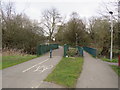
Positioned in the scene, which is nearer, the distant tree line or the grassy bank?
the grassy bank

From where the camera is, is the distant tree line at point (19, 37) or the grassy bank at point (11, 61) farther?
the distant tree line at point (19, 37)

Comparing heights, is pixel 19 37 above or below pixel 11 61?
above

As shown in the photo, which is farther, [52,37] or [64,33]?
[52,37]

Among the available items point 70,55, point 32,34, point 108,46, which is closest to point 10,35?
point 32,34

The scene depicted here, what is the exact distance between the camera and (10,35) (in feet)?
80.8

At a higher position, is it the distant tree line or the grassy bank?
the distant tree line

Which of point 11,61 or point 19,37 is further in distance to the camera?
point 19,37

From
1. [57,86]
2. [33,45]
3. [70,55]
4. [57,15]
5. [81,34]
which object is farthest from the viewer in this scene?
[57,15]

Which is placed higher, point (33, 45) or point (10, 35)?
point (10, 35)

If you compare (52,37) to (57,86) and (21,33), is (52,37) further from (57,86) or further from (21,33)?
(57,86)

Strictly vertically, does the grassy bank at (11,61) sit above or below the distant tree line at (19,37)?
below

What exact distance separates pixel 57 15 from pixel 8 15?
86.0ft

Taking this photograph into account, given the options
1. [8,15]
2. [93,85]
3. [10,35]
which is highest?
[8,15]

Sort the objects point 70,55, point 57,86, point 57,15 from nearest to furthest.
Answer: point 57,86, point 70,55, point 57,15
